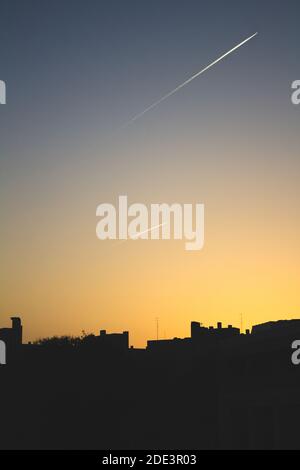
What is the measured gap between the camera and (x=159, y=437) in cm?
3719

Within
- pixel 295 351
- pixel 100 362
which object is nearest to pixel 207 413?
pixel 295 351

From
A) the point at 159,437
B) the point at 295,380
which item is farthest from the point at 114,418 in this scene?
the point at 295,380

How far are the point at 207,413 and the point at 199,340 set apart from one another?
14746mm

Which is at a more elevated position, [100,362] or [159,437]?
[100,362]

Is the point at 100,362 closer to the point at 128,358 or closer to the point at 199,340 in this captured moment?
the point at 128,358

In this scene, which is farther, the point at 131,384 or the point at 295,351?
the point at 131,384

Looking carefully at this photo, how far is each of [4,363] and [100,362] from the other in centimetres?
532
